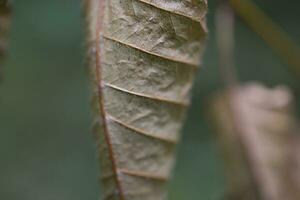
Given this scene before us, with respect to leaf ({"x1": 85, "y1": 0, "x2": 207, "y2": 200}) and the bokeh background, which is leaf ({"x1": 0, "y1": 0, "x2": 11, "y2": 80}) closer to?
leaf ({"x1": 85, "y1": 0, "x2": 207, "y2": 200})

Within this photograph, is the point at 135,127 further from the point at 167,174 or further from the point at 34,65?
the point at 34,65

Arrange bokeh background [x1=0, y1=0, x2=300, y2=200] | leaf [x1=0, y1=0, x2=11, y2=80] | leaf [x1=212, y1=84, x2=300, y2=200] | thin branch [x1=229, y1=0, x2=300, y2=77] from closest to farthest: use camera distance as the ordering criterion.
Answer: leaf [x1=0, y1=0, x2=11, y2=80] → thin branch [x1=229, y1=0, x2=300, y2=77] → leaf [x1=212, y1=84, x2=300, y2=200] → bokeh background [x1=0, y1=0, x2=300, y2=200]

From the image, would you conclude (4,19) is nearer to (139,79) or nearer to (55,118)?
(139,79)

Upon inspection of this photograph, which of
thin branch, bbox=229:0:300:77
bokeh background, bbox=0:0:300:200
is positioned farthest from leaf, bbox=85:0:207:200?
bokeh background, bbox=0:0:300:200

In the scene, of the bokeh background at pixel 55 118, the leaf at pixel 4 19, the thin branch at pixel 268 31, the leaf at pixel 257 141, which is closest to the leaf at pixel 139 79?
the leaf at pixel 4 19

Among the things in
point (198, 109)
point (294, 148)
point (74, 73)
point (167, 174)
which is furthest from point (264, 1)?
point (167, 174)

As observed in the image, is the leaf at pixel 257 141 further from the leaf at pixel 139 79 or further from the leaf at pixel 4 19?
the leaf at pixel 4 19
